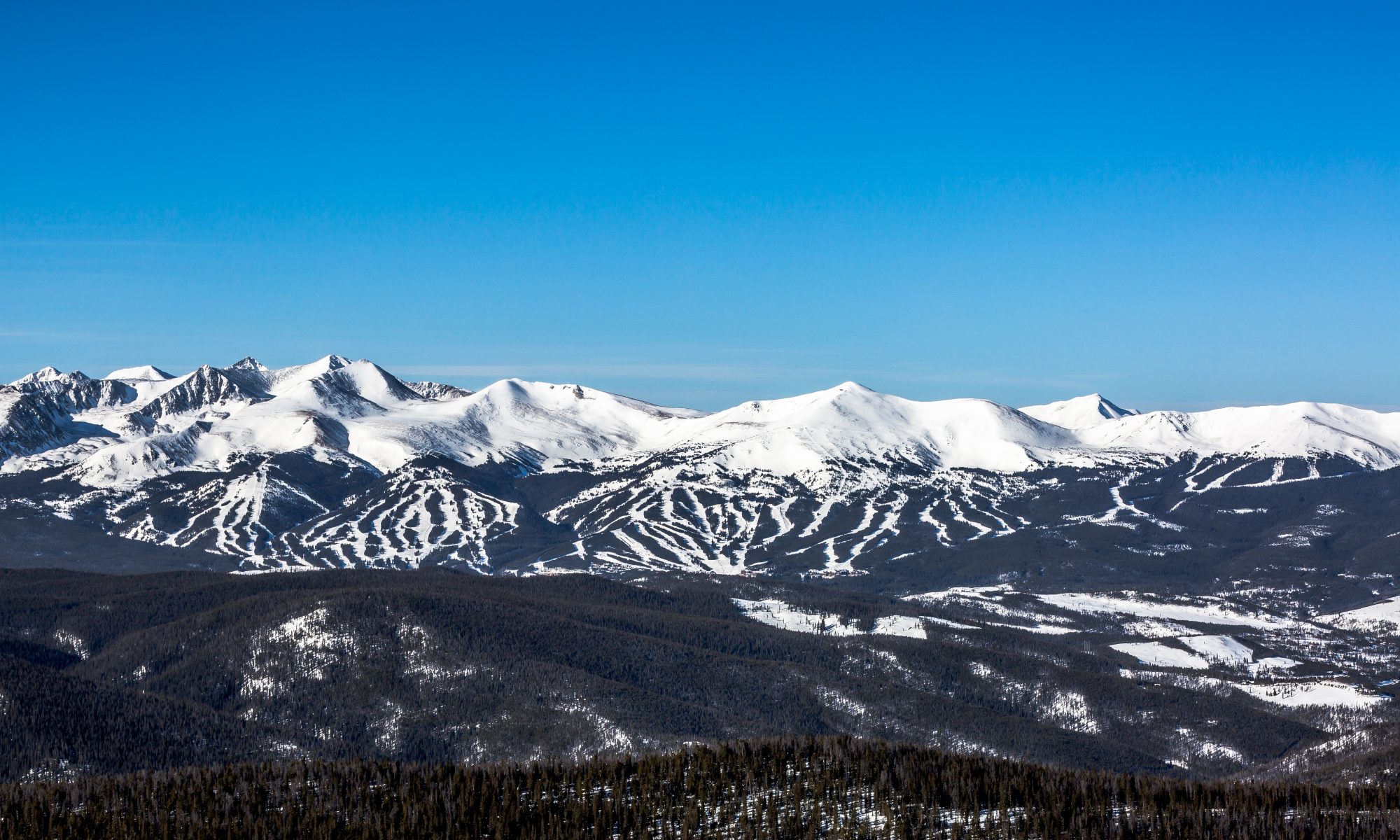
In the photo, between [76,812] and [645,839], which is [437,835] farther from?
[76,812]

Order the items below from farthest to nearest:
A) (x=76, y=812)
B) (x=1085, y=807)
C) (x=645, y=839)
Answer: (x=76, y=812) < (x=1085, y=807) < (x=645, y=839)

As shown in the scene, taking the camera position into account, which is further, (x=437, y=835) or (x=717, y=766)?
(x=717, y=766)

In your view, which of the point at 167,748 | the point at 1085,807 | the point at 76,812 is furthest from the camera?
the point at 167,748

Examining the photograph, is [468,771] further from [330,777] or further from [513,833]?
[513,833]

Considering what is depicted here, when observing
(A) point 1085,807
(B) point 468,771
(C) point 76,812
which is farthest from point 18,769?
(A) point 1085,807

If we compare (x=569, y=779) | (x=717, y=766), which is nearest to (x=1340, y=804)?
(x=717, y=766)

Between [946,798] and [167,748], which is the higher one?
[946,798]
